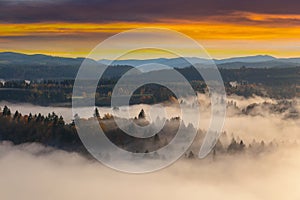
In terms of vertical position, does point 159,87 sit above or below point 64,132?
above

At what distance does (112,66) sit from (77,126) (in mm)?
11696

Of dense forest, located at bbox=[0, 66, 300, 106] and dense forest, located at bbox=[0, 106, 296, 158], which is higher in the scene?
dense forest, located at bbox=[0, 66, 300, 106]

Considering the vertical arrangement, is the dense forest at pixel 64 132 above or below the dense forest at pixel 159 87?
below

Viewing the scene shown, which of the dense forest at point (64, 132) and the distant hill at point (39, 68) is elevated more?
the distant hill at point (39, 68)

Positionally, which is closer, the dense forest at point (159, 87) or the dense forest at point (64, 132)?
the dense forest at point (64, 132)

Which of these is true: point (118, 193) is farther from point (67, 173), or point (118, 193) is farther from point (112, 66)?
point (112, 66)

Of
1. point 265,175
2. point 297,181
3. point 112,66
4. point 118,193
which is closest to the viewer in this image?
point 112,66

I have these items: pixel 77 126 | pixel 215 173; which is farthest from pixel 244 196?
pixel 77 126

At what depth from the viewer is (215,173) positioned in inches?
3949

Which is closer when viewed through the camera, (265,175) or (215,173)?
(215,173)

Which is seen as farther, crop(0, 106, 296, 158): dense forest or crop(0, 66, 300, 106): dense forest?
crop(0, 66, 300, 106): dense forest

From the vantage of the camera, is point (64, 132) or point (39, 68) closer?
point (64, 132)

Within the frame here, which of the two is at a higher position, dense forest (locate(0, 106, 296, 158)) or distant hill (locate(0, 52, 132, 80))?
distant hill (locate(0, 52, 132, 80))

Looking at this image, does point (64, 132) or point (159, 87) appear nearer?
point (64, 132)
